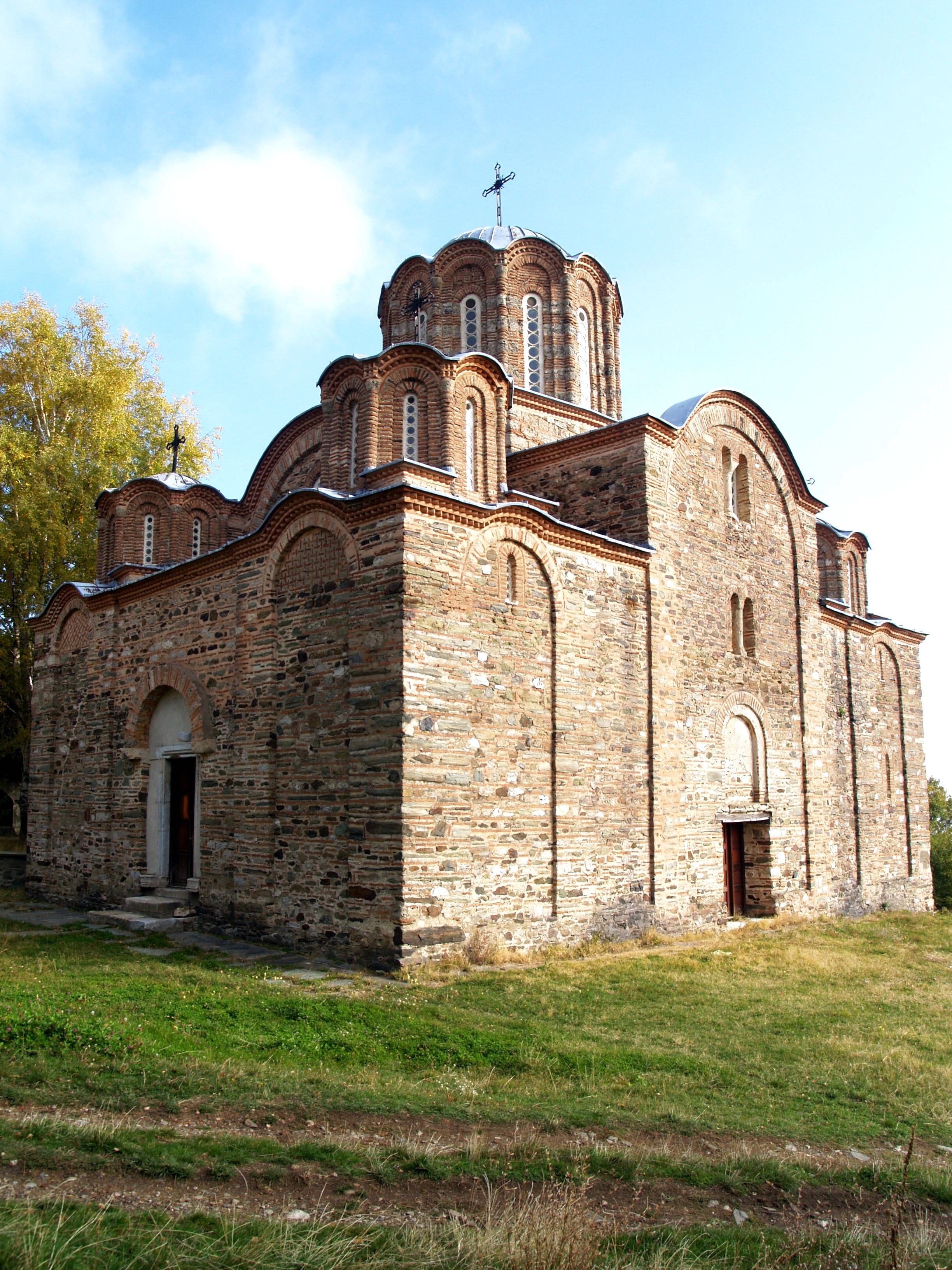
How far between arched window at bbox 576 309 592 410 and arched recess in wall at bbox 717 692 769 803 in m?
5.77

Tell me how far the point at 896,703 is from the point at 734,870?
780cm

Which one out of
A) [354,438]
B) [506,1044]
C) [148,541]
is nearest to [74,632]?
[148,541]

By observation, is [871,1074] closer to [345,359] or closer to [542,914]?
[542,914]

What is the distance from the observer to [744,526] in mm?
15055

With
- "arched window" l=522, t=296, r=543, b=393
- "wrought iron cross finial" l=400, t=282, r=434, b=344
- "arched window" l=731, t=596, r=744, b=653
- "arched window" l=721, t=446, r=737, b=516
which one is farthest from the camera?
"arched window" l=522, t=296, r=543, b=393

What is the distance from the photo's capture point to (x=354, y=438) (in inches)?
437

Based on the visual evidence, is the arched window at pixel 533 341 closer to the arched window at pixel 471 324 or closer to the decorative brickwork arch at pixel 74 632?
the arched window at pixel 471 324

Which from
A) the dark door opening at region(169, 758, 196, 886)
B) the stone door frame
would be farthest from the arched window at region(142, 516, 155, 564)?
the dark door opening at region(169, 758, 196, 886)

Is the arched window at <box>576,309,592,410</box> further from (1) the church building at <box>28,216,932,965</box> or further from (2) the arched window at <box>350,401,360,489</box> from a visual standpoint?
(2) the arched window at <box>350,401,360,489</box>

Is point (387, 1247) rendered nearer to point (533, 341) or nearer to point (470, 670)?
point (470, 670)

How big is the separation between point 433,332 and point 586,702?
791 centimetres

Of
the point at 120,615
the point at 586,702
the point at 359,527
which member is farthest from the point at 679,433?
the point at 120,615

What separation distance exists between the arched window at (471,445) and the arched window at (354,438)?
4.13ft

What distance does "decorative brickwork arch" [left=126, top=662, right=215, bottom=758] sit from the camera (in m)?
11.8
